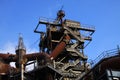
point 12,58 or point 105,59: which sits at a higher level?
point 12,58

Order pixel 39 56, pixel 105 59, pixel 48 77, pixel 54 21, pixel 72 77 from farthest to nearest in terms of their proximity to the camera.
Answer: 1. pixel 54 21
2. pixel 72 77
3. pixel 39 56
4. pixel 48 77
5. pixel 105 59

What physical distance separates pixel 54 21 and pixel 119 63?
25.4 meters

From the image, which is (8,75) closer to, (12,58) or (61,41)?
(12,58)

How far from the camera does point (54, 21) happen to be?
59.4 metres

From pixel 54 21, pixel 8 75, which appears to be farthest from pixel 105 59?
pixel 54 21

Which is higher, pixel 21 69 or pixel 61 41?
pixel 61 41

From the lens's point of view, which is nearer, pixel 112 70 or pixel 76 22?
pixel 112 70

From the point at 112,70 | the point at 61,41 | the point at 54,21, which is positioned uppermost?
the point at 54,21

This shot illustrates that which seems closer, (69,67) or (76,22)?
(69,67)

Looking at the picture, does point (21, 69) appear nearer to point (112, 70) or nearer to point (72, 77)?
point (72, 77)

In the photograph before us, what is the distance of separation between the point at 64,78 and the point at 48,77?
20.5 ft

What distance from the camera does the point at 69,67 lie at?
178 ft

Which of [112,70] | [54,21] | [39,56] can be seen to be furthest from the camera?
[54,21]

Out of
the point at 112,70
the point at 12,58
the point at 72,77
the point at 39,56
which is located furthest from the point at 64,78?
the point at 112,70
